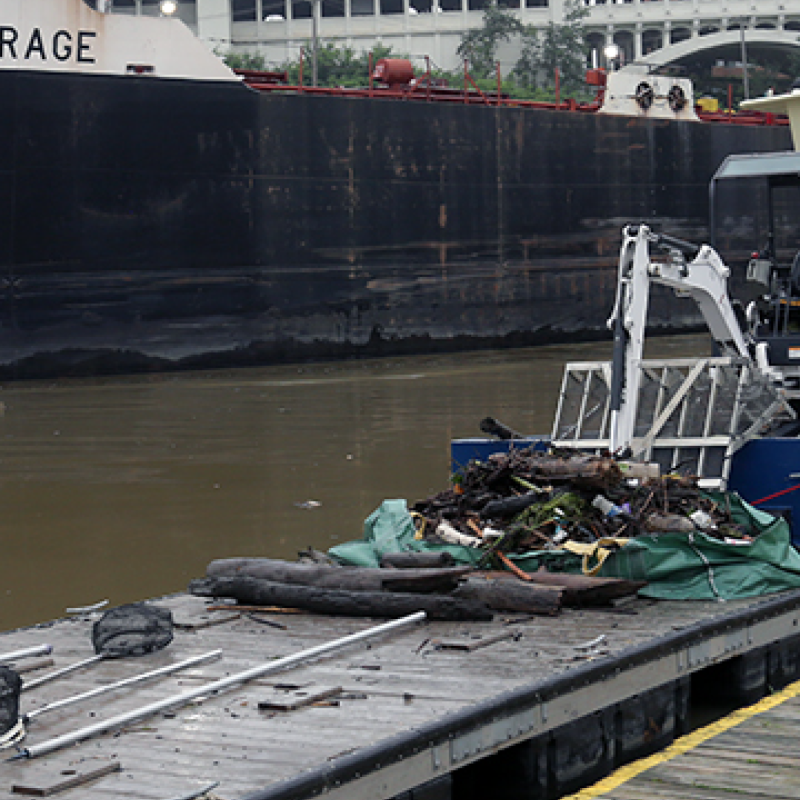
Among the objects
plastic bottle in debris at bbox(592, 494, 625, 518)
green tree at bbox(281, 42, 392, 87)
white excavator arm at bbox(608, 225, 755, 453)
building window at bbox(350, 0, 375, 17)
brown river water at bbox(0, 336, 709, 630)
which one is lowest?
brown river water at bbox(0, 336, 709, 630)

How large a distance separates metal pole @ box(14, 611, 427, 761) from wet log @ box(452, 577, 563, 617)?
375 mm

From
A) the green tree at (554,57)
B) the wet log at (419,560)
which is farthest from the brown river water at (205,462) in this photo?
the green tree at (554,57)

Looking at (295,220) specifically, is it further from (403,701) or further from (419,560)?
(403,701)

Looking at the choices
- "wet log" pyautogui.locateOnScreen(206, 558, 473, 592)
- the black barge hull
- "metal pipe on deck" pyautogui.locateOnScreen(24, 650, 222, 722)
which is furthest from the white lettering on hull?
"metal pipe on deck" pyautogui.locateOnScreen(24, 650, 222, 722)

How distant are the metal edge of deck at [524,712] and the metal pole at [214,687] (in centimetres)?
89

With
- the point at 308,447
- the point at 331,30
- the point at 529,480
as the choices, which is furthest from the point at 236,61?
the point at 529,480

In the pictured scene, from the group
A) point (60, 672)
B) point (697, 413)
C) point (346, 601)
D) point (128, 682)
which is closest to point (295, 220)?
point (697, 413)

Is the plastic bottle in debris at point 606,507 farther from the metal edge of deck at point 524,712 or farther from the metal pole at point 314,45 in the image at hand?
the metal pole at point 314,45

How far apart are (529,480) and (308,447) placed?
295 inches

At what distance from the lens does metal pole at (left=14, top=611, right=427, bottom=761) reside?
15.2 ft

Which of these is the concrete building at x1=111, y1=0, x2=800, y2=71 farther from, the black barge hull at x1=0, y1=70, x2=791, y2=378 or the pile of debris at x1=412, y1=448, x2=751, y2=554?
the pile of debris at x1=412, y1=448, x2=751, y2=554

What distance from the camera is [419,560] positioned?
737cm

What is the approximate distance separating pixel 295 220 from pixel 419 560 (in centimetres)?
2004

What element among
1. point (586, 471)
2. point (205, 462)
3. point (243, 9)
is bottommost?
point (205, 462)
